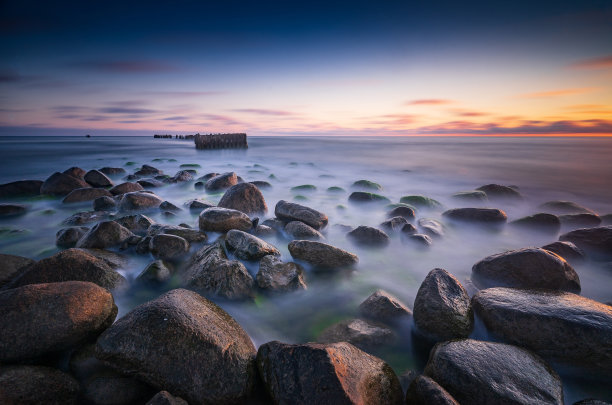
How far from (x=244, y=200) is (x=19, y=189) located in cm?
756

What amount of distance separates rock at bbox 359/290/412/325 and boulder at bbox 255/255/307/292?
91 centimetres

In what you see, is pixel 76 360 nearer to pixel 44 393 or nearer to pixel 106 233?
pixel 44 393

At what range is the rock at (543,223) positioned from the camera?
615 cm

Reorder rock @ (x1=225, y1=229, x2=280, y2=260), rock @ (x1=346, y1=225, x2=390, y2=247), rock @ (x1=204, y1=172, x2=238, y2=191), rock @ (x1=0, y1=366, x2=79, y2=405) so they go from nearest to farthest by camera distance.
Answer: rock @ (x1=0, y1=366, x2=79, y2=405), rock @ (x1=225, y1=229, x2=280, y2=260), rock @ (x1=346, y1=225, x2=390, y2=247), rock @ (x1=204, y1=172, x2=238, y2=191)

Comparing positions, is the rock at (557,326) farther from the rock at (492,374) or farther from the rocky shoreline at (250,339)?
the rock at (492,374)

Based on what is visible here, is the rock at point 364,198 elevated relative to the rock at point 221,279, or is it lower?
lower

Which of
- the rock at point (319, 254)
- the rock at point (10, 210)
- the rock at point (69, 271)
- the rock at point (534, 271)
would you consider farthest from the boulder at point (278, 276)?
the rock at point (10, 210)

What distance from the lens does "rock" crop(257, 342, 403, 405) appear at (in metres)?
1.78

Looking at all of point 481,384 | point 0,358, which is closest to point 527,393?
point 481,384

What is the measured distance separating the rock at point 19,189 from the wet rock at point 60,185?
11.6 inches

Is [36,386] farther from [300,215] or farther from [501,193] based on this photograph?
[501,193]

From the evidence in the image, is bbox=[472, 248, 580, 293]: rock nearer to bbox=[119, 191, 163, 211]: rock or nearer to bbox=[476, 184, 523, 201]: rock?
bbox=[476, 184, 523, 201]: rock

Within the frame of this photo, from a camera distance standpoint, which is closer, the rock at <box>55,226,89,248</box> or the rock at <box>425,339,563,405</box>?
the rock at <box>425,339,563,405</box>

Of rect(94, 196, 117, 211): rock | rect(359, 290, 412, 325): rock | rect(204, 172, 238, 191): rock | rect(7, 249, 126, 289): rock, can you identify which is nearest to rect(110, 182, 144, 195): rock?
rect(94, 196, 117, 211): rock
